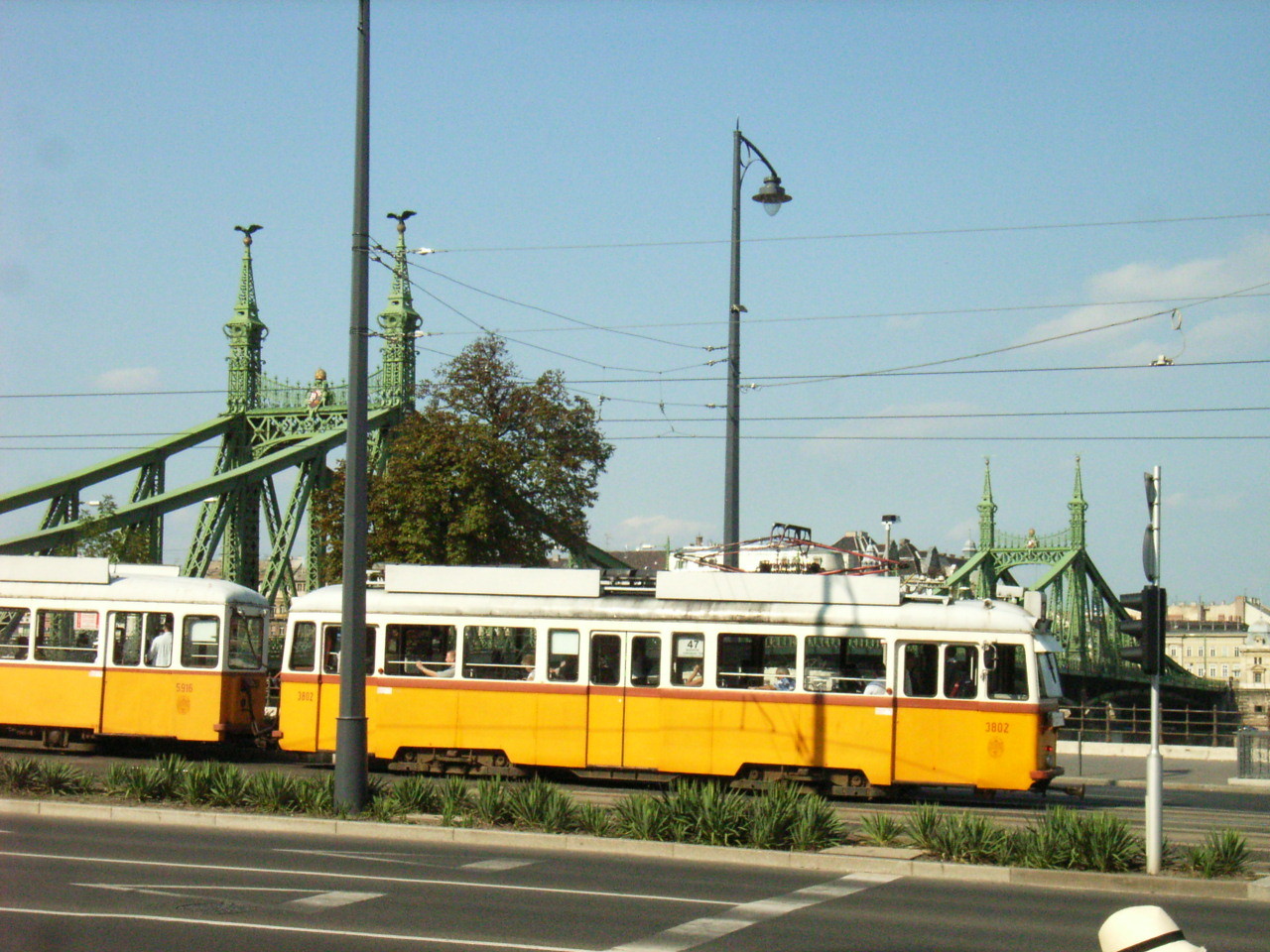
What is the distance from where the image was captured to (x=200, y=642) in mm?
22125

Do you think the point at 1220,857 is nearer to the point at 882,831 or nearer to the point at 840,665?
the point at 882,831

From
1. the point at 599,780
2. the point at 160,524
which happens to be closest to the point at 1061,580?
the point at 160,524

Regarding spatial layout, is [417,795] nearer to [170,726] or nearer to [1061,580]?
[170,726]

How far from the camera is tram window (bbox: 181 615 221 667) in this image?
2202cm

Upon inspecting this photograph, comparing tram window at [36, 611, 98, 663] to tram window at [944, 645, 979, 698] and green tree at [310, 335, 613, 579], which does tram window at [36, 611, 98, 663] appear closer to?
green tree at [310, 335, 613, 579]

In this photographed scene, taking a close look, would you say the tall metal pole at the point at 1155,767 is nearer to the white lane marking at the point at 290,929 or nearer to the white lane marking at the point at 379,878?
the white lane marking at the point at 379,878

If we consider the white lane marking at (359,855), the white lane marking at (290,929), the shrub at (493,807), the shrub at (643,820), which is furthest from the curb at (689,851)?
the white lane marking at (290,929)

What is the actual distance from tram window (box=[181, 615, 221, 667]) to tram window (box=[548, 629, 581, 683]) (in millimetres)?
5894

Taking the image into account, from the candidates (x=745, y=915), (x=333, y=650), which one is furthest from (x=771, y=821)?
(x=333, y=650)

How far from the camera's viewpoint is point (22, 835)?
13883 mm

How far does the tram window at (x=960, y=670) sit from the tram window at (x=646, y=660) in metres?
3.71

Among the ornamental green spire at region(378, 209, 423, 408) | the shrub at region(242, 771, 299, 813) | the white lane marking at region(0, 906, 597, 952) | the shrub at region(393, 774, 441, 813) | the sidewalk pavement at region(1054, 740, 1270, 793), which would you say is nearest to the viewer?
the white lane marking at region(0, 906, 597, 952)

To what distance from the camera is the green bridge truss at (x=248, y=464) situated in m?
47.1

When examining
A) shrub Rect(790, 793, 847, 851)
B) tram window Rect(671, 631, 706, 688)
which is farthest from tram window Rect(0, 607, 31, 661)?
shrub Rect(790, 793, 847, 851)
